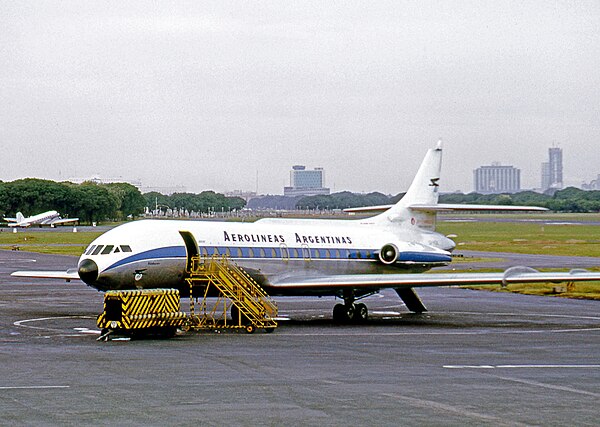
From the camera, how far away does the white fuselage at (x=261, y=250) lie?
1364 inches

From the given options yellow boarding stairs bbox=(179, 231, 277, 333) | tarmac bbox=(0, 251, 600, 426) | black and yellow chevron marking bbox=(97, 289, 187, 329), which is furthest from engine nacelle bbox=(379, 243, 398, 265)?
black and yellow chevron marking bbox=(97, 289, 187, 329)

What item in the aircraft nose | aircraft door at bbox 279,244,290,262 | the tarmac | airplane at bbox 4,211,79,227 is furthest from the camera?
airplane at bbox 4,211,79,227

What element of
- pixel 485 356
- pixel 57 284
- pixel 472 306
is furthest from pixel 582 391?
pixel 57 284

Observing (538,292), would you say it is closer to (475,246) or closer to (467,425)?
(467,425)

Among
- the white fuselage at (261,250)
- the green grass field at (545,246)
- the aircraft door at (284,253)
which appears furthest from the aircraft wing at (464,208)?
the green grass field at (545,246)

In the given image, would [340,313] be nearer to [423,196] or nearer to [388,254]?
[388,254]

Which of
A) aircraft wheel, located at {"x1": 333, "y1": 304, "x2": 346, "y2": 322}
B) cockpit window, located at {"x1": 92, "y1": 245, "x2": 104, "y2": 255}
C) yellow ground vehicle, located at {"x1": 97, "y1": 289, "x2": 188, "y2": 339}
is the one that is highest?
cockpit window, located at {"x1": 92, "y1": 245, "x2": 104, "y2": 255}

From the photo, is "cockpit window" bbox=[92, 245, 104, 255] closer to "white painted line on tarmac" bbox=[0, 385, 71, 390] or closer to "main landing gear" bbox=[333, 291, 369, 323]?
"main landing gear" bbox=[333, 291, 369, 323]

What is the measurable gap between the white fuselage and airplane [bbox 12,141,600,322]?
3 cm

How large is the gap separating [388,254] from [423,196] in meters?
4.82

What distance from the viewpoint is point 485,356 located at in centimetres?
2683

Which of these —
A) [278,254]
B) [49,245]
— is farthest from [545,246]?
[278,254]

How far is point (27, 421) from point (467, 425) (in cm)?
720

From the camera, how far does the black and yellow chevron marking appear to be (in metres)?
31.2
